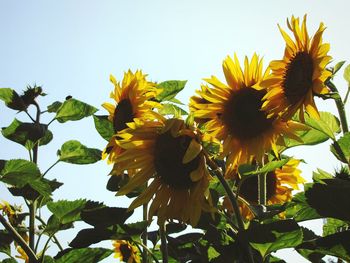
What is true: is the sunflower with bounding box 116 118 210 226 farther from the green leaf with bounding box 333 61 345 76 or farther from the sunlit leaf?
the green leaf with bounding box 333 61 345 76

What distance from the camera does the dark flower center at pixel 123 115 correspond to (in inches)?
118

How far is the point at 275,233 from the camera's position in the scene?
181 cm

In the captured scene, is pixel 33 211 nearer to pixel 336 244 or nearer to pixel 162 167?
pixel 162 167

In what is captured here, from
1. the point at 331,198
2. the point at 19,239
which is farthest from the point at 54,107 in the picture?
the point at 331,198

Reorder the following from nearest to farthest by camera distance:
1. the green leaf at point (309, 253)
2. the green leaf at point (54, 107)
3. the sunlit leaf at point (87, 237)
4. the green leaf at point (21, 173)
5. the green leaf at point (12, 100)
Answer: the sunlit leaf at point (87, 237), the green leaf at point (309, 253), the green leaf at point (21, 173), the green leaf at point (12, 100), the green leaf at point (54, 107)

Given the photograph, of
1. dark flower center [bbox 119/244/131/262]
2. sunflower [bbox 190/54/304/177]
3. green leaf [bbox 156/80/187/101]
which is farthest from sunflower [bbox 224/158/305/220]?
dark flower center [bbox 119/244/131/262]

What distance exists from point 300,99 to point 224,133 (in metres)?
0.56

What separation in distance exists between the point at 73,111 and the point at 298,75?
1.64 metres

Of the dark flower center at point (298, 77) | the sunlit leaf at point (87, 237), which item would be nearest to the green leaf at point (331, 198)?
the dark flower center at point (298, 77)

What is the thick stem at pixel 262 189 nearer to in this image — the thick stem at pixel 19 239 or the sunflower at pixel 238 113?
the sunflower at pixel 238 113

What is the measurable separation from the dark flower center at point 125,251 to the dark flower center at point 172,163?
81.9 inches

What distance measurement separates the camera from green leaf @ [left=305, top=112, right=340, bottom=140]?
240cm

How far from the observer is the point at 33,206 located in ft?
9.78

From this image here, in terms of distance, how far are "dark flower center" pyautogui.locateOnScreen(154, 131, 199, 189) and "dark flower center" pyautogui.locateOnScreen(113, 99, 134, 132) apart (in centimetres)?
76
